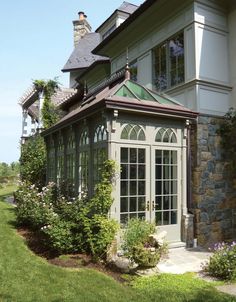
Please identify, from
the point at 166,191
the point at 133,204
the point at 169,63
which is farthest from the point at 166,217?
the point at 169,63

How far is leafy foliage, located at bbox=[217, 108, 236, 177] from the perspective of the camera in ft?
26.6

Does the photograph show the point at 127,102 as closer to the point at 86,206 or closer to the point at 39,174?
the point at 86,206

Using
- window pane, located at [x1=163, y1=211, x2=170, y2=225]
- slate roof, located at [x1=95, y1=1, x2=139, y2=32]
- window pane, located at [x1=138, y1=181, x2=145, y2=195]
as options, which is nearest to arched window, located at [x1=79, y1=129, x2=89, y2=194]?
window pane, located at [x1=138, y1=181, x2=145, y2=195]

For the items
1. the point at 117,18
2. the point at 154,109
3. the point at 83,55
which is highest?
the point at 83,55

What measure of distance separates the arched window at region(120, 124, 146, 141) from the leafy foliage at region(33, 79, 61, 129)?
9737 millimetres

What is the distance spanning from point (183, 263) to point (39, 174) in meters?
9.01

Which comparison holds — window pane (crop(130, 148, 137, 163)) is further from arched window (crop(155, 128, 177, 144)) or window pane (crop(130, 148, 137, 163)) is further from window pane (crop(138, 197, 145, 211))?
window pane (crop(138, 197, 145, 211))

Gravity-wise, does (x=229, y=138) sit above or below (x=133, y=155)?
above

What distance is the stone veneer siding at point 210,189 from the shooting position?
7660mm

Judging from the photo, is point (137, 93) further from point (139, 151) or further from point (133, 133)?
point (139, 151)

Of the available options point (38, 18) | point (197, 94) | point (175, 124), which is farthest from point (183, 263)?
point (38, 18)

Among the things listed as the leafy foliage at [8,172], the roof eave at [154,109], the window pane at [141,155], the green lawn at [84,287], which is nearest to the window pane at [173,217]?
the window pane at [141,155]

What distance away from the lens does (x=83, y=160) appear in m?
7.89

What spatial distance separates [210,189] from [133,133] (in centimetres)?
258
